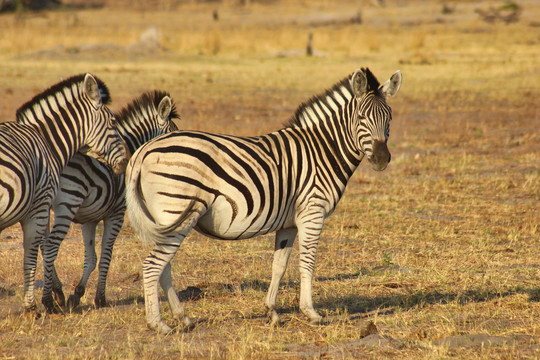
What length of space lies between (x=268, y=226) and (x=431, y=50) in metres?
29.8

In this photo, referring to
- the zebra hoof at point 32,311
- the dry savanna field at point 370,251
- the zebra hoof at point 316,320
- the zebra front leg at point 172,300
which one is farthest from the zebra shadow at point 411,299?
the zebra hoof at point 32,311

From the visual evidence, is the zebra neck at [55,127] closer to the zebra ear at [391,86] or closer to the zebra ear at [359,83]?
the zebra ear at [359,83]

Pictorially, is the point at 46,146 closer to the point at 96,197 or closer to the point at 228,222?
the point at 96,197

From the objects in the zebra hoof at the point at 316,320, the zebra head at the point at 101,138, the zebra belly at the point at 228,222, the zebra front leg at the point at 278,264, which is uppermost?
the zebra head at the point at 101,138

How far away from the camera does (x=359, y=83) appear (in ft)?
20.2

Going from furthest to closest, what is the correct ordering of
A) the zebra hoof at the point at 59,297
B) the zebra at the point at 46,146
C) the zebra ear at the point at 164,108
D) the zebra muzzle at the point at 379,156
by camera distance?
the zebra ear at the point at 164,108, the zebra hoof at the point at 59,297, the zebra muzzle at the point at 379,156, the zebra at the point at 46,146

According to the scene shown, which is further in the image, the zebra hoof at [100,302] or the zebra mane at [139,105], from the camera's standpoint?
the zebra mane at [139,105]

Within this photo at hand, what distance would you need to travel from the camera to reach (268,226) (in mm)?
5883

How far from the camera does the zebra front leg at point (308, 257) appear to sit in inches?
237

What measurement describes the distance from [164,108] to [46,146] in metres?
1.37

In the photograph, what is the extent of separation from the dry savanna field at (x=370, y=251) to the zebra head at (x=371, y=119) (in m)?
1.42

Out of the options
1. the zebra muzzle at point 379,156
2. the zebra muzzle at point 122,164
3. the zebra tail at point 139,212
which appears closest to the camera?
the zebra tail at point 139,212

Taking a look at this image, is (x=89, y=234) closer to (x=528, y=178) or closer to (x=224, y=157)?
(x=224, y=157)

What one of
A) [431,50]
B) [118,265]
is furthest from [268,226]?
[431,50]
